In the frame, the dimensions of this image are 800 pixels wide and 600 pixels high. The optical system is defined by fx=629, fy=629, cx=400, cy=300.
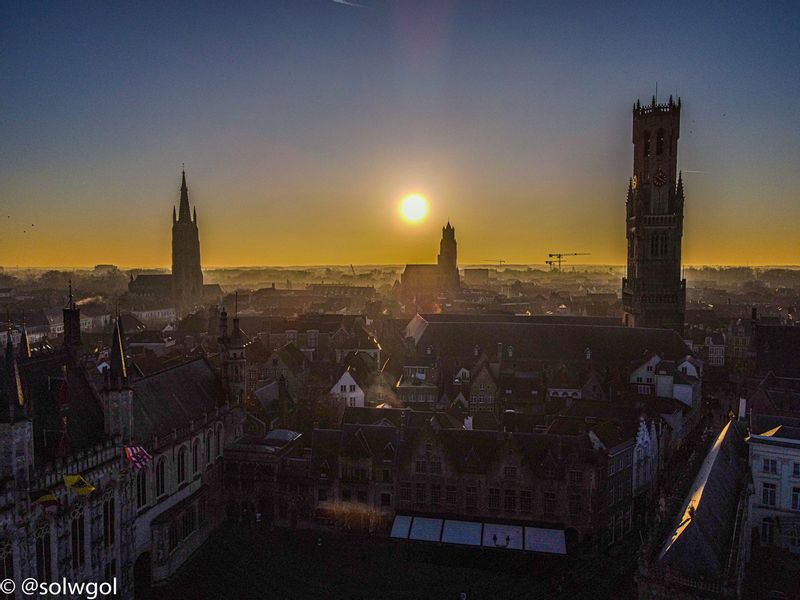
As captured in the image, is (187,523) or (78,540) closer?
(78,540)

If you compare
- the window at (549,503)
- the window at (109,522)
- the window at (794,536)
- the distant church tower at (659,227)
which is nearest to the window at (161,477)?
the window at (109,522)

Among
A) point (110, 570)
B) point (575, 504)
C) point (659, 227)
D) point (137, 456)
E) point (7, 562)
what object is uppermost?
point (659, 227)

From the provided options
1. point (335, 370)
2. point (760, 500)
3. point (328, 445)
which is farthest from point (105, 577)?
point (335, 370)

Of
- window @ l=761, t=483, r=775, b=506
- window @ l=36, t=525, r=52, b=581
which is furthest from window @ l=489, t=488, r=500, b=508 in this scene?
window @ l=36, t=525, r=52, b=581

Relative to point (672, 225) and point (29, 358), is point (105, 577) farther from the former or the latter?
point (672, 225)

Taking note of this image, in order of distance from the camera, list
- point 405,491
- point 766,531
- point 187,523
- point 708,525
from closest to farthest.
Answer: point 708,525, point 187,523, point 766,531, point 405,491

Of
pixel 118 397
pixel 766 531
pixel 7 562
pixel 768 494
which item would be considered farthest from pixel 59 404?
pixel 766 531

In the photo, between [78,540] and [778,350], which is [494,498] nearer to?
[78,540]
